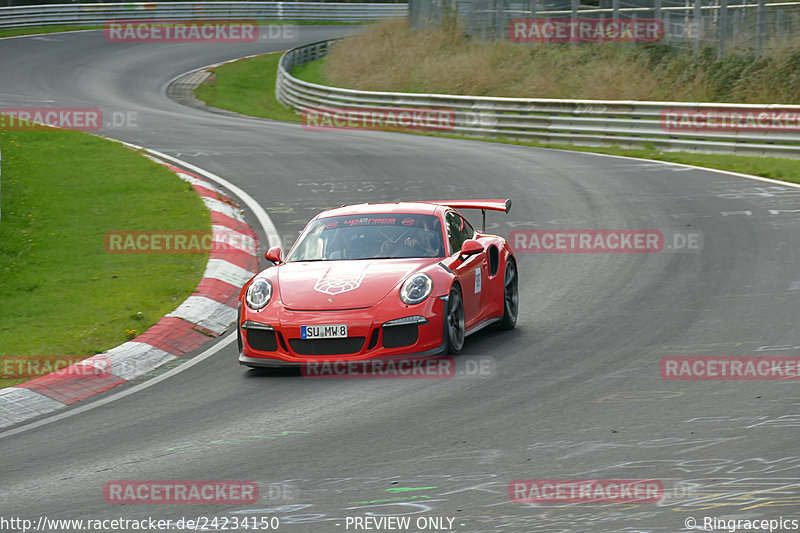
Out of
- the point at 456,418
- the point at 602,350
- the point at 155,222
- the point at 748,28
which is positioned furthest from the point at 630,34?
the point at 456,418

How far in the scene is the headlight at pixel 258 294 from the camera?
8680 millimetres

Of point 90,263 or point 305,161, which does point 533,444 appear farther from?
point 305,161

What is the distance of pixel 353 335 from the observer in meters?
8.25

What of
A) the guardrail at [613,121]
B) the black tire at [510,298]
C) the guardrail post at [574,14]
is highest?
the guardrail post at [574,14]

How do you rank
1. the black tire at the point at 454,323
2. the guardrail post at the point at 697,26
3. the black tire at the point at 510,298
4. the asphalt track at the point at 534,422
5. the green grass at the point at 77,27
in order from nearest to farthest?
the asphalt track at the point at 534,422, the black tire at the point at 454,323, the black tire at the point at 510,298, the guardrail post at the point at 697,26, the green grass at the point at 77,27

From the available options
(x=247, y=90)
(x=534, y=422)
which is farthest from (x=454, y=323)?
(x=247, y=90)

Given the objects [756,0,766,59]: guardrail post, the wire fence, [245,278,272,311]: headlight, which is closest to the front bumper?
[245,278,272,311]: headlight

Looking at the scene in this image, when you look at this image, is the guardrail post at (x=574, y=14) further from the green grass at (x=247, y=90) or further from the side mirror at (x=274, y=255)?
the side mirror at (x=274, y=255)

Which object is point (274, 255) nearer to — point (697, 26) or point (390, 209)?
point (390, 209)

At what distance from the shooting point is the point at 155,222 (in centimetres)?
1432

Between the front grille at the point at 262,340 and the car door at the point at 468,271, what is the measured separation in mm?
1662

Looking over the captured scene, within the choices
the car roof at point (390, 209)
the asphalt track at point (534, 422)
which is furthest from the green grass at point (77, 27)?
the car roof at point (390, 209)

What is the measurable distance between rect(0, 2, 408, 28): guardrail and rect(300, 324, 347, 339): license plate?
39.2 meters

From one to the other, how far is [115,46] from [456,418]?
4367 cm
